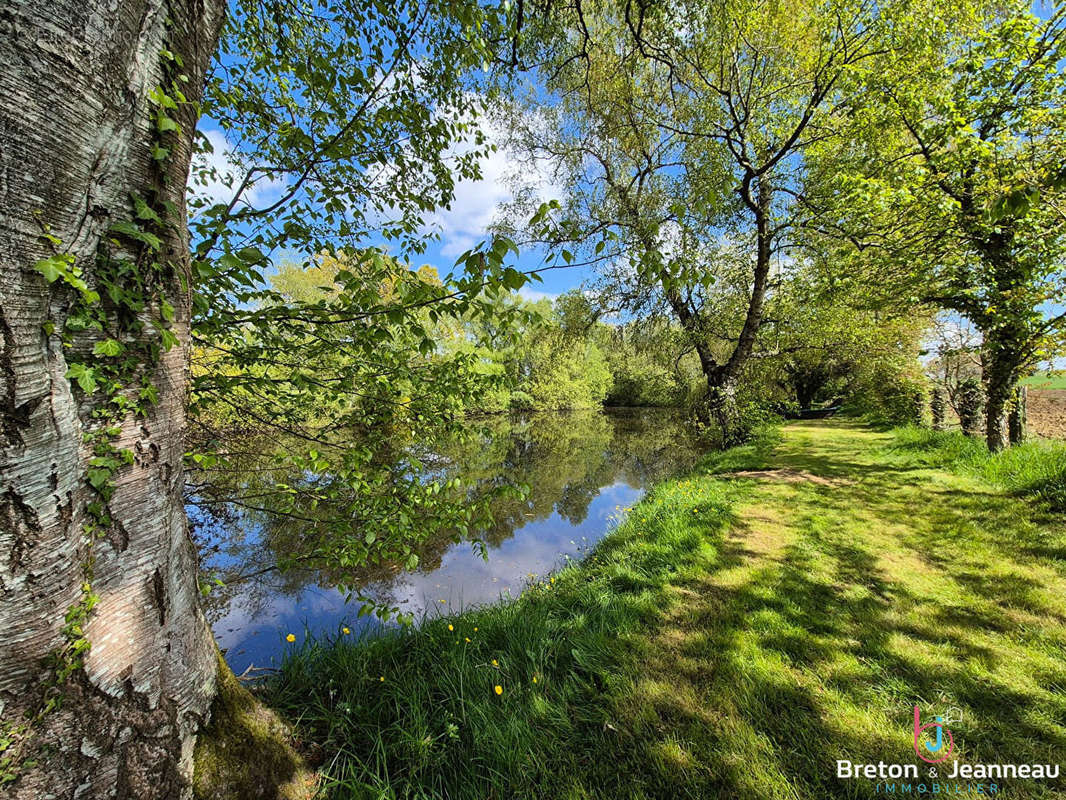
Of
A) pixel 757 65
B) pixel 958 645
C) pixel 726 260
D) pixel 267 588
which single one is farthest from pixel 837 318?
pixel 267 588

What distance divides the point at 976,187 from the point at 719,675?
6.91 meters

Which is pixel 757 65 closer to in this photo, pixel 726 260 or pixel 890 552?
pixel 726 260

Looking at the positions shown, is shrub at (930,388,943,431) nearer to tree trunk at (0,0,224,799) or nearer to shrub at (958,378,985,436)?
shrub at (958,378,985,436)

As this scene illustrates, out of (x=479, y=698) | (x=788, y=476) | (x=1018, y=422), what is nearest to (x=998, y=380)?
(x=1018, y=422)

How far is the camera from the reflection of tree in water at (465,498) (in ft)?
9.23

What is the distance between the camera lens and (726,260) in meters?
9.41

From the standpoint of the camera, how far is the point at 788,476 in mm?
7707

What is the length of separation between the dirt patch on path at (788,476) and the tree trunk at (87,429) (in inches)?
349

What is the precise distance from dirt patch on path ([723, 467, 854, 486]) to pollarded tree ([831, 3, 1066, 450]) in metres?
2.84

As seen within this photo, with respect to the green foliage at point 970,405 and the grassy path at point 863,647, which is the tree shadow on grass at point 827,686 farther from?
the green foliage at point 970,405

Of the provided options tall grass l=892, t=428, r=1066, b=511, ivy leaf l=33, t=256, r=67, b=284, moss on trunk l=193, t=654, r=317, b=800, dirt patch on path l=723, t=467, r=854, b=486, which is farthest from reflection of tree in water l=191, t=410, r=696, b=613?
tall grass l=892, t=428, r=1066, b=511

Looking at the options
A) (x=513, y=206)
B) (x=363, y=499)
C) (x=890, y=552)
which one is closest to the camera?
(x=363, y=499)

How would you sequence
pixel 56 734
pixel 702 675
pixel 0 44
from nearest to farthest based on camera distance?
pixel 0 44, pixel 56 734, pixel 702 675

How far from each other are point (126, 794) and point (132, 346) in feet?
4.79
